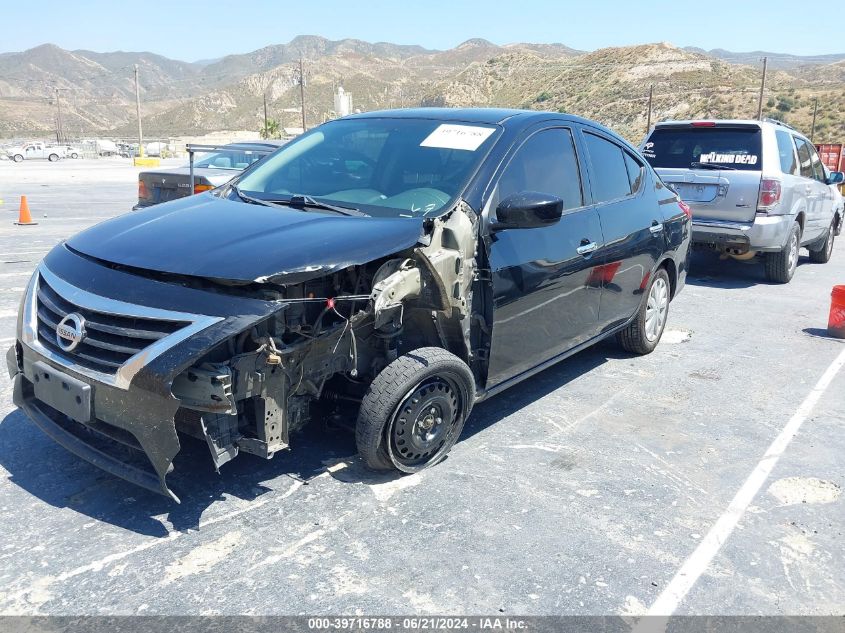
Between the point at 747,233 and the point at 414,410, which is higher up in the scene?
the point at 747,233

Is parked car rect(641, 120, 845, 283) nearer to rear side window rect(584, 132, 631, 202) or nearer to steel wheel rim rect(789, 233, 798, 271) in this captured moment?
steel wheel rim rect(789, 233, 798, 271)

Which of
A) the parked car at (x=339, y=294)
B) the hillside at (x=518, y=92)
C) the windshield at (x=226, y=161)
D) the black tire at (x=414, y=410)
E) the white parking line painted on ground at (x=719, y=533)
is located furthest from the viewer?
the hillside at (x=518, y=92)

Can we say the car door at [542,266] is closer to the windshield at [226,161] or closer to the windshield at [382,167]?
the windshield at [382,167]

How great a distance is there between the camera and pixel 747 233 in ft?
27.9

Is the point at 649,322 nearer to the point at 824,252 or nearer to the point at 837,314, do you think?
the point at 837,314

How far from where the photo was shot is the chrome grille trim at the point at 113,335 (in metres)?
2.87

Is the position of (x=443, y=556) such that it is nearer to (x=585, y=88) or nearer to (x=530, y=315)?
(x=530, y=315)

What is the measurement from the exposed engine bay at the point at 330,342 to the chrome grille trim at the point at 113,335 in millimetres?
154

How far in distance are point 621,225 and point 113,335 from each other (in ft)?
11.4

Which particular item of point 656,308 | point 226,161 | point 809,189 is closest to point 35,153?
point 226,161

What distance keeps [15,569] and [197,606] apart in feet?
2.70

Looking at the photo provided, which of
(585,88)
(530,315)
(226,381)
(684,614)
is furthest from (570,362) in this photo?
(585,88)

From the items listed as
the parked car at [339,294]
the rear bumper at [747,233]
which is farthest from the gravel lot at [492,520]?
the rear bumper at [747,233]

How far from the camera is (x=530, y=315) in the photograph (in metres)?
4.18
